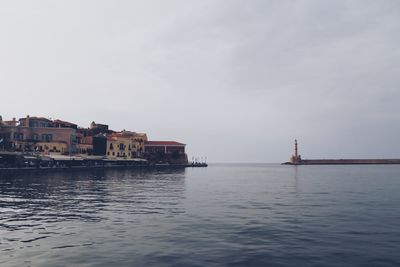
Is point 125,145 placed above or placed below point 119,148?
above

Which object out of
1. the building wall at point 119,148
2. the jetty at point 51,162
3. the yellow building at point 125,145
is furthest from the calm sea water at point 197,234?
the yellow building at point 125,145

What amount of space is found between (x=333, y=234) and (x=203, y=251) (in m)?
8.32

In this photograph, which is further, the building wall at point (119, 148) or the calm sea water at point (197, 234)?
the building wall at point (119, 148)

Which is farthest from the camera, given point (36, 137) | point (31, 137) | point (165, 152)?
point (165, 152)

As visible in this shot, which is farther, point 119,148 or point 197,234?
point 119,148

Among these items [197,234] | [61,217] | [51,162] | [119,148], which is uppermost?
[119,148]

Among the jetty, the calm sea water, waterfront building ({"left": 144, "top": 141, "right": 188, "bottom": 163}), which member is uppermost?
waterfront building ({"left": 144, "top": 141, "right": 188, "bottom": 163})

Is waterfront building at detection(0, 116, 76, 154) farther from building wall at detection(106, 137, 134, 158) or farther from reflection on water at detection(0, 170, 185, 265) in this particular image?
reflection on water at detection(0, 170, 185, 265)

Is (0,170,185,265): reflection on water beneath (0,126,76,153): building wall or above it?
beneath

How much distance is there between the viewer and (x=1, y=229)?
795 inches

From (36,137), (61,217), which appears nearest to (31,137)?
(36,137)

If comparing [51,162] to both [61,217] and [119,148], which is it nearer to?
[119,148]

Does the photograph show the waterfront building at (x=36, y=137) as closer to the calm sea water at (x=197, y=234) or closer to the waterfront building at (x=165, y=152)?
the waterfront building at (x=165, y=152)

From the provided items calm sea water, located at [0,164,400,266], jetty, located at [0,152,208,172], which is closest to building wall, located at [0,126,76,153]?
jetty, located at [0,152,208,172]
